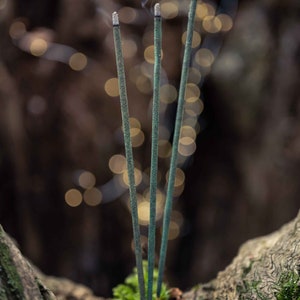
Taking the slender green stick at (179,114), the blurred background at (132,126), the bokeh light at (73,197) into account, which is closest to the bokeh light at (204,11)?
the blurred background at (132,126)

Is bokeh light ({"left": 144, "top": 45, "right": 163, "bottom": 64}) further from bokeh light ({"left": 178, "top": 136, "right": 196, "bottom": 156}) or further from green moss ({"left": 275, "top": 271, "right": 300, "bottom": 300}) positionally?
green moss ({"left": 275, "top": 271, "right": 300, "bottom": 300})

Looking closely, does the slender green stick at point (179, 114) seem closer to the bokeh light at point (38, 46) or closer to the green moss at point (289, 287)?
Result: the green moss at point (289, 287)

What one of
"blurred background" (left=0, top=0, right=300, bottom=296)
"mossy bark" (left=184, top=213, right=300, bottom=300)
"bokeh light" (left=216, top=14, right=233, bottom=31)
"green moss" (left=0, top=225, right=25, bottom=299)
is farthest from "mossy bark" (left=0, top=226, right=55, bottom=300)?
"bokeh light" (left=216, top=14, right=233, bottom=31)

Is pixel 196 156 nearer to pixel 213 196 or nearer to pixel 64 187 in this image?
pixel 213 196

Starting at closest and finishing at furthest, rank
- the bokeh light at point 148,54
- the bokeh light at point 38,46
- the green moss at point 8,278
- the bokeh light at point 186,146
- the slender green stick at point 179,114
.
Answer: the green moss at point 8,278
the slender green stick at point 179,114
the bokeh light at point 38,46
the bokeh light at point 148,54
the bokeh light at point 186,146

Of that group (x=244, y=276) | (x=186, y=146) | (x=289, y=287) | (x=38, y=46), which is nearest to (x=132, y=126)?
(x=186, y=146)

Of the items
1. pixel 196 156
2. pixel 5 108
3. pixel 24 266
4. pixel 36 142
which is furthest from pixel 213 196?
pixel 24 266

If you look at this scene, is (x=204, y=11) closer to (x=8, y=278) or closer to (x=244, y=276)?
(x=244, y=276)
